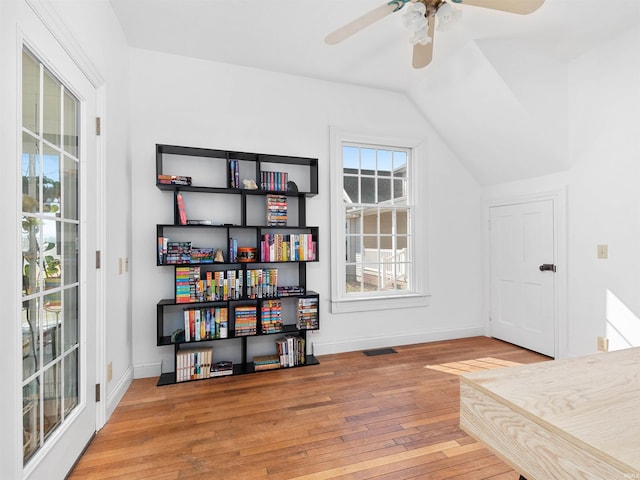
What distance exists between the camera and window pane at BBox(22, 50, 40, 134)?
134 centimetres

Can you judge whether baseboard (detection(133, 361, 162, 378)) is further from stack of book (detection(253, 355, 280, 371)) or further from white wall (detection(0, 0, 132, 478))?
stack of book (detection(253, 355, 280, 371))

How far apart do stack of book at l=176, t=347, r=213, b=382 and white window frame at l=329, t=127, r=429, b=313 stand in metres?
1.30

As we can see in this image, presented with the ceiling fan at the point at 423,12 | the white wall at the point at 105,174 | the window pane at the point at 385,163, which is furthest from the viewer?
the window pane at the point at 385,163

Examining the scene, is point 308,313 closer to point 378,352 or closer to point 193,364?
point 378,352

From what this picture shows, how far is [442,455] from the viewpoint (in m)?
1.80

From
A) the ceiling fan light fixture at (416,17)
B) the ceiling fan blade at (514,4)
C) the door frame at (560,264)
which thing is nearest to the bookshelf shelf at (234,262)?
the ceiling fan light fixture at (416,17)

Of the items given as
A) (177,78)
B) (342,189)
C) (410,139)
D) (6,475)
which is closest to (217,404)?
(6,475)

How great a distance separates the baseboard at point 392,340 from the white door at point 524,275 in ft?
1.09

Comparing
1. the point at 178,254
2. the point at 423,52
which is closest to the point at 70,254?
the point at 178,254

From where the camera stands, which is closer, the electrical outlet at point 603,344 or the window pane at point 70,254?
the window pane at point 70,254

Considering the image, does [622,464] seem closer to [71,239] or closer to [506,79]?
[71,239]

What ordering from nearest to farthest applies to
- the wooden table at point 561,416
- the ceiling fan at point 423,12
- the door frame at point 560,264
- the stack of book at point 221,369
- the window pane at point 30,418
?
the wooden table at point 561,416 → the window pane at point 30,418 → the ceiling fan at point 423,12 → the stack of book at point 221,369 → the door frame at point 560,264

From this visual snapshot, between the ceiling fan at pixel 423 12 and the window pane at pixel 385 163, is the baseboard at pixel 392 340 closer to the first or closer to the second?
the window pane at pixel 385 163

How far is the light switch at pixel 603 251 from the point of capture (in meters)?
2.83
